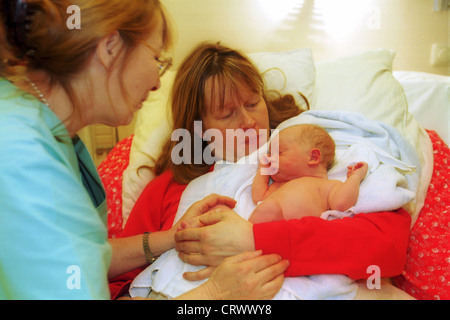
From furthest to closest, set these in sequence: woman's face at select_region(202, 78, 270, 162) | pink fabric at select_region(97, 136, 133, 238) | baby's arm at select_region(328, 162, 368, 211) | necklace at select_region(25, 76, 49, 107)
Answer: pink fabric at select_region(97, 136, 133, 238)
woman's face at select_region(202, 78, 270, 162)
baby's arm at select_region(328, 162, 368, 211)
necklace at select_region(25, 76, 49, 107)

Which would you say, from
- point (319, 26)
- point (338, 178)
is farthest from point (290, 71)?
point (338, 178)

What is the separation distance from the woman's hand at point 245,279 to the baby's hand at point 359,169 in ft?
0.92

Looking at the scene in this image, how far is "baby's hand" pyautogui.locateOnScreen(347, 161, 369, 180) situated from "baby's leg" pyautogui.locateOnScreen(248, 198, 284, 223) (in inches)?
8.0

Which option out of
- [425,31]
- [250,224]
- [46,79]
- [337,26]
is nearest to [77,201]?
[46,79]

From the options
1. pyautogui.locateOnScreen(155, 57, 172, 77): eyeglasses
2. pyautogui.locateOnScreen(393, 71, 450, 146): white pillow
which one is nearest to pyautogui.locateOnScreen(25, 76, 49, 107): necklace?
pyautogui.locateOnScreen(155, 57, 172, 77): eyeglasses

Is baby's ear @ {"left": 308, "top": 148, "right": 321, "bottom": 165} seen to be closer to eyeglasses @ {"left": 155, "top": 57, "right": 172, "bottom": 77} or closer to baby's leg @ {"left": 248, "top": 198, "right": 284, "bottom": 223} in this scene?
baby's leg @ {"left": 248, "top": 198, "right": 284, "bottom": 223}

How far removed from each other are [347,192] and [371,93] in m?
0.54

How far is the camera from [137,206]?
1.10 m

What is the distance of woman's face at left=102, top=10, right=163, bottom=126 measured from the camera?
0.72m

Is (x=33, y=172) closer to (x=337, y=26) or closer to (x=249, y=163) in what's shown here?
(x=249, y=163)

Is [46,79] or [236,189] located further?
[236,189]

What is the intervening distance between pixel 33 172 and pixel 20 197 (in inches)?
1.4

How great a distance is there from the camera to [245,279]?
740mm

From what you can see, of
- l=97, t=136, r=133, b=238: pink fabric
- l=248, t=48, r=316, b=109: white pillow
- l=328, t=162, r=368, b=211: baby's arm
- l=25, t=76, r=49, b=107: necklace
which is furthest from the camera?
l=248, t=48, r=316, b=109: white pillow
